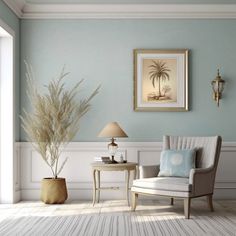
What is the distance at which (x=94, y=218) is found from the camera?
17.3ft

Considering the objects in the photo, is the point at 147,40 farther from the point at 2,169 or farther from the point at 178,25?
the point at 2,169

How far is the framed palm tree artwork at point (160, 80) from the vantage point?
6.75 metres

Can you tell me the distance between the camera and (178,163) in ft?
19.1

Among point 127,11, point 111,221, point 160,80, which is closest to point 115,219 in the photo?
point 111,221

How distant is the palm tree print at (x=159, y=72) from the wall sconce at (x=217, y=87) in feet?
2.07

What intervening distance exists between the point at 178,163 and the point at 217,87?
4.66 ft

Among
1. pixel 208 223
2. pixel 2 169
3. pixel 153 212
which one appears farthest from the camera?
pixel 2 169

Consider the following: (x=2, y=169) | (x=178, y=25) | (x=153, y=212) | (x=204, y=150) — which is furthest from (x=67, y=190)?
(x=178, y=25)

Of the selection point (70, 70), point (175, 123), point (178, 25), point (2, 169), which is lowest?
point (2, 169)

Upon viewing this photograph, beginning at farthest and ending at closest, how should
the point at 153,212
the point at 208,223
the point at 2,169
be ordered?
the point at 2,169
the point at 153,212
the point at 208,223

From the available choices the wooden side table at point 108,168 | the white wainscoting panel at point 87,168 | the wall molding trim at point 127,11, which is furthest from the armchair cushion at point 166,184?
the wall molding trim at point 127,11

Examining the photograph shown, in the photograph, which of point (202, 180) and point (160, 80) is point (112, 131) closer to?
point (160, 80)

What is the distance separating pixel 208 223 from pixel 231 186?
1853mm

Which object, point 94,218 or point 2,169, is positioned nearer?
point 94,218
